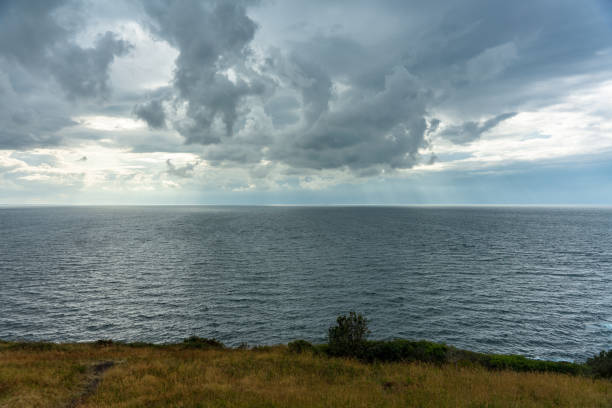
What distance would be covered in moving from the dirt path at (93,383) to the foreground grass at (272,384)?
0.51ft

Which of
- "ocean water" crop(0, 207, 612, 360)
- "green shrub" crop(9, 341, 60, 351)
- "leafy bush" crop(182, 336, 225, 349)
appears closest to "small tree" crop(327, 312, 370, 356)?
"ocean water" crop(0, 207, 612, 360)

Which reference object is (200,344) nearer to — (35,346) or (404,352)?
(35,346)

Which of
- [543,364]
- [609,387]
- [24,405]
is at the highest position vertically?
[24,405]

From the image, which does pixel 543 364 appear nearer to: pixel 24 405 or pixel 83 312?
pixel 24 405

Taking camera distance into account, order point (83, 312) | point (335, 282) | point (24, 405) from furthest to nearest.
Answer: point (335, 282)
point (83, 312)
point (24, 405)

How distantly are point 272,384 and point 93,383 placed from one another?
36.6 ft

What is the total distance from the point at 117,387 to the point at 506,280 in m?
66.0

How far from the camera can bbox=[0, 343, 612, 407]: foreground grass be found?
15.9 meters

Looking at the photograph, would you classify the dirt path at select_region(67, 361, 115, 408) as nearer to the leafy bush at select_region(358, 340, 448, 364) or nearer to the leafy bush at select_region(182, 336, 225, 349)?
the leafy bush at select_region(182, 336, 225, 349)

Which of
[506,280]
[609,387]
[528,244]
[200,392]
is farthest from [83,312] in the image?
[528,244]

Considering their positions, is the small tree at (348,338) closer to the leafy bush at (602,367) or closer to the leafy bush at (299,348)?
the leafy bush at (299,348)

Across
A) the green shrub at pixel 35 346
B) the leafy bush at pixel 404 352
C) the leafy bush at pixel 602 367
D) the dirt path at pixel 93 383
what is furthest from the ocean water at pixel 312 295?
the dirt path at pixel 93 383

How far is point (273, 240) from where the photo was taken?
11925 cm

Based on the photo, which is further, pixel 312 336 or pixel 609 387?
pixel 312 336
